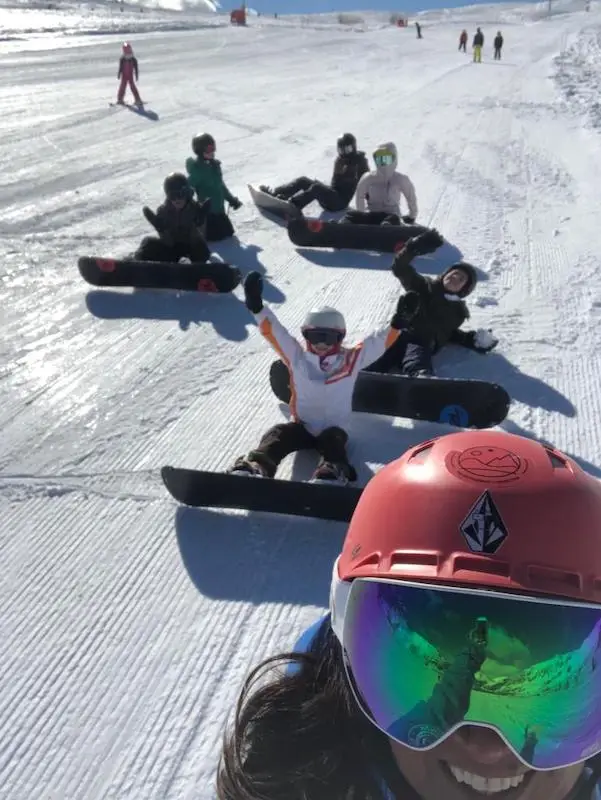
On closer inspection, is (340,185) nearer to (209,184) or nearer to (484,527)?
(209,184)

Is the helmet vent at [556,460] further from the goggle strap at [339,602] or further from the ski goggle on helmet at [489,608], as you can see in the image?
the goggle strap at [339,602]

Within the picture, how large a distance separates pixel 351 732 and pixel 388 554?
1.74 ft

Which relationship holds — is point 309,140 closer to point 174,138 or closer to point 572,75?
point 174,138

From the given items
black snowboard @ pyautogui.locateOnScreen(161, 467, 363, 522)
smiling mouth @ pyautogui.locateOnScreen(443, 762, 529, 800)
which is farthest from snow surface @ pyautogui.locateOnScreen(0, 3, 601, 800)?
smiling mouth @ pyautogui.locateOnScreen(443, 762, 529, 800)

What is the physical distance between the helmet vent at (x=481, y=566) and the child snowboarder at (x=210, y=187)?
23.5 feet

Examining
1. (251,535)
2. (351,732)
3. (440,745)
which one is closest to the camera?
(440,745)

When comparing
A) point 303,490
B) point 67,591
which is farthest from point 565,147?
point 67,591

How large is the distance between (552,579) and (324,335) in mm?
2828

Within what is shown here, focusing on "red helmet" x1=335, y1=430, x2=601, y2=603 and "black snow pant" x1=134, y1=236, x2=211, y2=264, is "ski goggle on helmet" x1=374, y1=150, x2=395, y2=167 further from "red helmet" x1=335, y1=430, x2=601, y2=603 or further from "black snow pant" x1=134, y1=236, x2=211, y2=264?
"red helmet" x1=335, y1=430, x2=601, y2=603

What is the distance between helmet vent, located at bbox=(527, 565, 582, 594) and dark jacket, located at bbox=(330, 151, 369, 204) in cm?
874

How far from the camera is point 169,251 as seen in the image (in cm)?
724

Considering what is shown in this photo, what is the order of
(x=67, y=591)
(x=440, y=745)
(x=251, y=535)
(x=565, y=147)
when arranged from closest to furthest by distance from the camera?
(x=440, y=745)
(x=67, y=591)
(x=251, y=535)
(x=565, y=147)

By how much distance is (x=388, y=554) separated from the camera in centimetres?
159

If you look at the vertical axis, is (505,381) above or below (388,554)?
below
